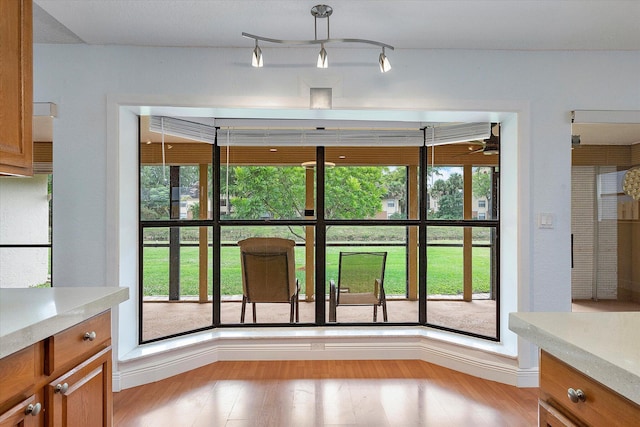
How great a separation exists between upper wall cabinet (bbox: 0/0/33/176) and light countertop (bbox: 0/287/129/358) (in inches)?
19.9

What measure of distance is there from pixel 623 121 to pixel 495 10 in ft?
4.58

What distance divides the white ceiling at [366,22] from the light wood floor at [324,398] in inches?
96.1

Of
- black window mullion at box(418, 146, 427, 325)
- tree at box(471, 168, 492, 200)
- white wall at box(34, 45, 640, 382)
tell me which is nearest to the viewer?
white wall at box(34, 45, 640, 382)

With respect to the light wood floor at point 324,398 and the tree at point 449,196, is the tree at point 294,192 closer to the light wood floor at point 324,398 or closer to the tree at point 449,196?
the tree at point 449,196

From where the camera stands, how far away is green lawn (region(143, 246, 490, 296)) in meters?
3.43

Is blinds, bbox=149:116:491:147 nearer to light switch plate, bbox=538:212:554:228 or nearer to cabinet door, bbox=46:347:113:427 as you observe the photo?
light switch plate, bbox=538:212:554:228

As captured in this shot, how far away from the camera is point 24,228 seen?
312 centimetres

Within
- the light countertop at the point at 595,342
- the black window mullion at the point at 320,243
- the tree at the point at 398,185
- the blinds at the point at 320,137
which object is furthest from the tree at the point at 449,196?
the light countertop at the point at 595,342

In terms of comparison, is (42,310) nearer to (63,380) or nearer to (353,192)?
(63,380)

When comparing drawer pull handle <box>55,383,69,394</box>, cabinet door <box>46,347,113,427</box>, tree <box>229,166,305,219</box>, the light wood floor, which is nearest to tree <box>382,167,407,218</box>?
tree <box>229,166,305,219</box>

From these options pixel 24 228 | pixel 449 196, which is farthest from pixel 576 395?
pixel 24 228

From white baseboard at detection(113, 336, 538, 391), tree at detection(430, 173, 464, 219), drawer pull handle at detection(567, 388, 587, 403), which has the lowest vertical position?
white baseboard at detection(113, 336, 538, 391)

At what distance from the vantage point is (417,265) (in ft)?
12.6

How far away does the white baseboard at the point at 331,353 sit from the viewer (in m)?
3.13
